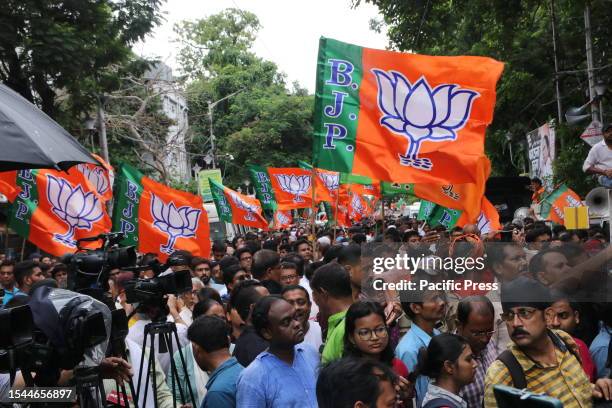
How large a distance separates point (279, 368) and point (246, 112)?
42.0 meters

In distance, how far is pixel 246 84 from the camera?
47.3m

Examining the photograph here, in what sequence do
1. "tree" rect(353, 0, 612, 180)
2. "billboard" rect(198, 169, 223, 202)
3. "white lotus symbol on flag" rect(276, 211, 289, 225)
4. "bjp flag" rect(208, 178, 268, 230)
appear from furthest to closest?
"billboard" rect(198, 169, 223, 202) < "white lotus symbol on flag" rect(276, 211, 289, 225) < "bjp flag" rect(208, 178, 268, 230) < "tree" rect(353, 0, 612, 180)

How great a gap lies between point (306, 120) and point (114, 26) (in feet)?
88.9

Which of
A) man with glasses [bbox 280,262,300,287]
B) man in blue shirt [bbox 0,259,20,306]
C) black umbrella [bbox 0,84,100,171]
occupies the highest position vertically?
black umbrella [bbox 0,84,100,171]

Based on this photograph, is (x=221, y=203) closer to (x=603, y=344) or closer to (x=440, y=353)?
(x=603, y=344)

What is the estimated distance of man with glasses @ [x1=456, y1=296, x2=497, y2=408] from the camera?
462cm

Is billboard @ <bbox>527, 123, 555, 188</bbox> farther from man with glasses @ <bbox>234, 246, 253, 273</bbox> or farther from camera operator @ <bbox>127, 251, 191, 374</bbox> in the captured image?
→ camera operator @ <bbox>127, 251, 191, 374</bbox>

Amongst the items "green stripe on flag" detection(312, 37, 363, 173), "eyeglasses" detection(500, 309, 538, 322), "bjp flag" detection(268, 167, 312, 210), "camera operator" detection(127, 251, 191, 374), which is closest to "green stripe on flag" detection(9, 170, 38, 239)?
"camera operator" detection(127, 251, 191, 374)

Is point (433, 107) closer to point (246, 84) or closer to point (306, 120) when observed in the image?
point (306, 120)

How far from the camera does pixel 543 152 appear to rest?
18094mm

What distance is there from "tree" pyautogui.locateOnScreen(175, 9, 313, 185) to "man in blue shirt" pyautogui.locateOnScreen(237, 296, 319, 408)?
3446 cm

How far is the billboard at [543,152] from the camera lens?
695 inches

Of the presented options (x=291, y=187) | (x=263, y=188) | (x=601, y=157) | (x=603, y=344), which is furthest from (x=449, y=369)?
(x=263, y=188)

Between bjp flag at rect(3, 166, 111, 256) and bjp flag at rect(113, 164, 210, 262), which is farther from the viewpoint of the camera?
bjp flag at rect(113, 164, 210, 262)
